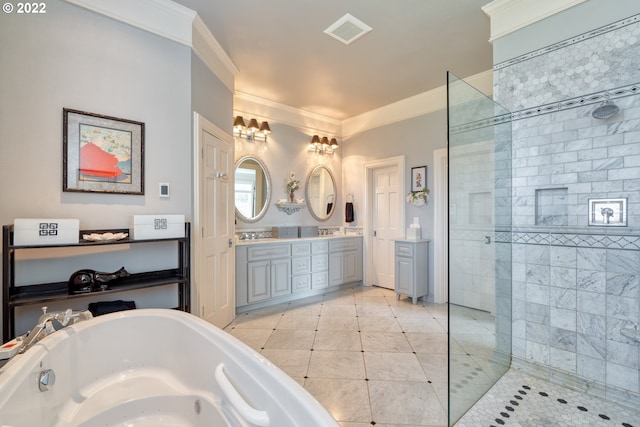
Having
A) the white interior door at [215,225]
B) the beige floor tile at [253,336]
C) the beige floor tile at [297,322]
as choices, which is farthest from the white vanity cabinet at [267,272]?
the beige floor tile at [253,336]

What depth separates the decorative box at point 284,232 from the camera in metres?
4.01

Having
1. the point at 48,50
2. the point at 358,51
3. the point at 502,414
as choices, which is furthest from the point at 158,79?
the point at 502,414

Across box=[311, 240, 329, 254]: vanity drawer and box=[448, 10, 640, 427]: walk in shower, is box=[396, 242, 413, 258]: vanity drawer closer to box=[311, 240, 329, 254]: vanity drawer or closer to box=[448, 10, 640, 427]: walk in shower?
box=[311, 240, 329, 254]: vanity drawer

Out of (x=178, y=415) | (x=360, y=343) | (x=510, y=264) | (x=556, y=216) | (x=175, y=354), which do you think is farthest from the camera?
(x=360, y=343)

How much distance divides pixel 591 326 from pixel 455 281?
3.18 feet

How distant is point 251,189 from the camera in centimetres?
395

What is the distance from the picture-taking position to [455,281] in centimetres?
183

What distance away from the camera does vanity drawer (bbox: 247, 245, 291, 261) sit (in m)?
3.46

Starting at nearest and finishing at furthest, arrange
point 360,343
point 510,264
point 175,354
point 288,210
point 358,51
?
point 175,354, point 510,264, point 360,343, point 358,51, point 288,210

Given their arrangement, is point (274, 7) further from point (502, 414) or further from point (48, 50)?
point (502, 414)

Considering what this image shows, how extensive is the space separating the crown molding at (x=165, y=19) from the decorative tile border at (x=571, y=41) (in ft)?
8.41

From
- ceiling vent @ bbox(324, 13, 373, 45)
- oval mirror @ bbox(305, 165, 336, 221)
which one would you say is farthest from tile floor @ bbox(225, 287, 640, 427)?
ceiling vent @ bbox(324, 13, 373, 45)

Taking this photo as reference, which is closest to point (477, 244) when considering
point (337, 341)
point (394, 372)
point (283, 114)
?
point (394, 372)

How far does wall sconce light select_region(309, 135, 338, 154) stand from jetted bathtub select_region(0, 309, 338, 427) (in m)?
3.43
